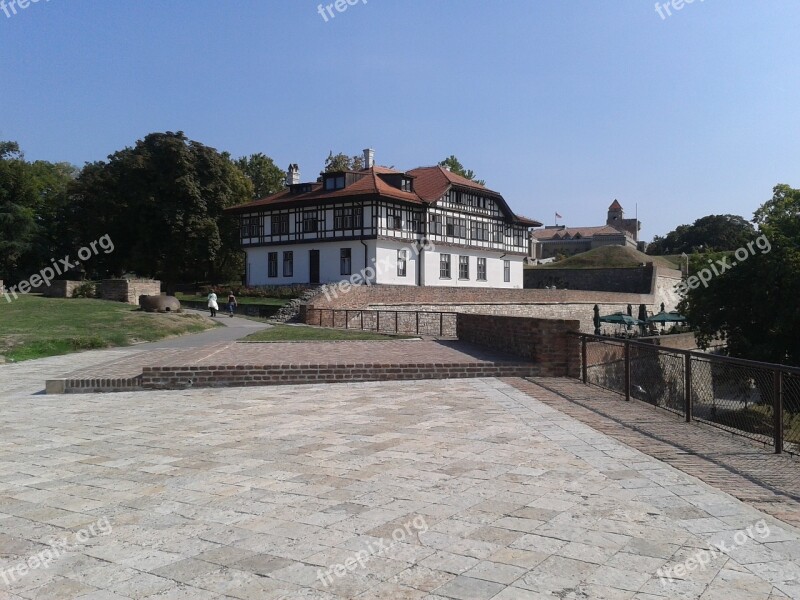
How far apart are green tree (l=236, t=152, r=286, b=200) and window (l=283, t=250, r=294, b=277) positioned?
17.3 meters

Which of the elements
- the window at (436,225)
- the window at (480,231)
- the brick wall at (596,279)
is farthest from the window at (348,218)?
the brick wall at (596,279)

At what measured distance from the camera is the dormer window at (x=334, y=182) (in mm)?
41047

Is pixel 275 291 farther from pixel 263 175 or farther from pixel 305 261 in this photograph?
pixel 263 175

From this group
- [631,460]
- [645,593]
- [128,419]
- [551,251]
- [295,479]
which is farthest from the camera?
[551,251]

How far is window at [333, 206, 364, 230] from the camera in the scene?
3878cm

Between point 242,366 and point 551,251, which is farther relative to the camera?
point 551,251

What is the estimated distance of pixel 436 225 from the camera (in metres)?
43.2

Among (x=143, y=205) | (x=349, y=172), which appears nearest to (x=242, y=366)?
(x=349, y=172)

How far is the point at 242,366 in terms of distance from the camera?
11461mm

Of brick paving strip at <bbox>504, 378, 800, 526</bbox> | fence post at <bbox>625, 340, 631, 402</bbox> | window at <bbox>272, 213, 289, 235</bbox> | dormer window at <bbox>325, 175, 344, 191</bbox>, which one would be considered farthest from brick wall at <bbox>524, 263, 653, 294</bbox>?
brick paving strip at <bbox>504, 378, 800, 526</bbox>

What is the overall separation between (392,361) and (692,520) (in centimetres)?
810

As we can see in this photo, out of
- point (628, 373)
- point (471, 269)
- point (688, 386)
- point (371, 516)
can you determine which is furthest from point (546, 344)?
point (471, 269)

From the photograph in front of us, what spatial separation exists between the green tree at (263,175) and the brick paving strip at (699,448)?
51072mm

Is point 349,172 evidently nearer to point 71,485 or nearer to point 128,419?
point 128,419
